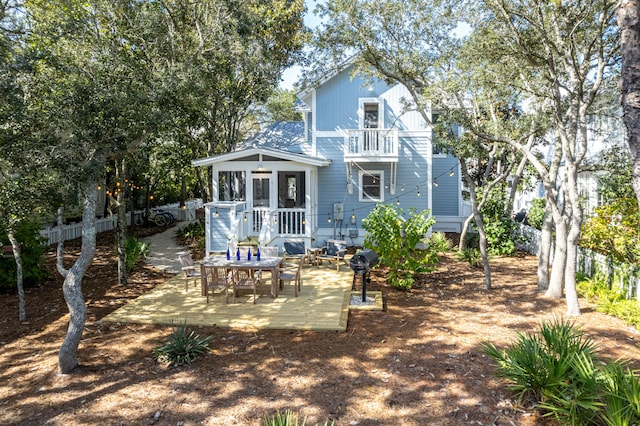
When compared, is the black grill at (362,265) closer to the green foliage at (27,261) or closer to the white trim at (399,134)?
the green foliage at (27,261)

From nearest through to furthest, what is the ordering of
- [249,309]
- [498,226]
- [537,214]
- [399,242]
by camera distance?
1. [249,309]
2. [399,242]
3. [498,226]
4. [537,214]

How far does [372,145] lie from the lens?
1556cm

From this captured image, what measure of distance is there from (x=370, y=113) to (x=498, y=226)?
6.61 m

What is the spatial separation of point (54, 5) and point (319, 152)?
990cm

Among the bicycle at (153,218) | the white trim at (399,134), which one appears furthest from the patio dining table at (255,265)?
the bicycle at (153,218)

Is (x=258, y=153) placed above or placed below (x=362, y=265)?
above

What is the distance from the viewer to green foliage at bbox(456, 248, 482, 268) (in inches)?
513

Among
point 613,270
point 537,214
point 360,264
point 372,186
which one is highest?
point 372,186

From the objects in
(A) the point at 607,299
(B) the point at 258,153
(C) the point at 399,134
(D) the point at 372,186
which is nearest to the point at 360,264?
(A) the point at 607,299

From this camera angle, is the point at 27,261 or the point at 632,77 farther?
the point at 27,261

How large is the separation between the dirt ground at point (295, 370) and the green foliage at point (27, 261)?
32.5 inches

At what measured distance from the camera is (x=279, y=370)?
5871mm

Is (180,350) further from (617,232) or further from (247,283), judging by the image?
(617,232)

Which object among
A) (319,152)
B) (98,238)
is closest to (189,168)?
(98,238)
